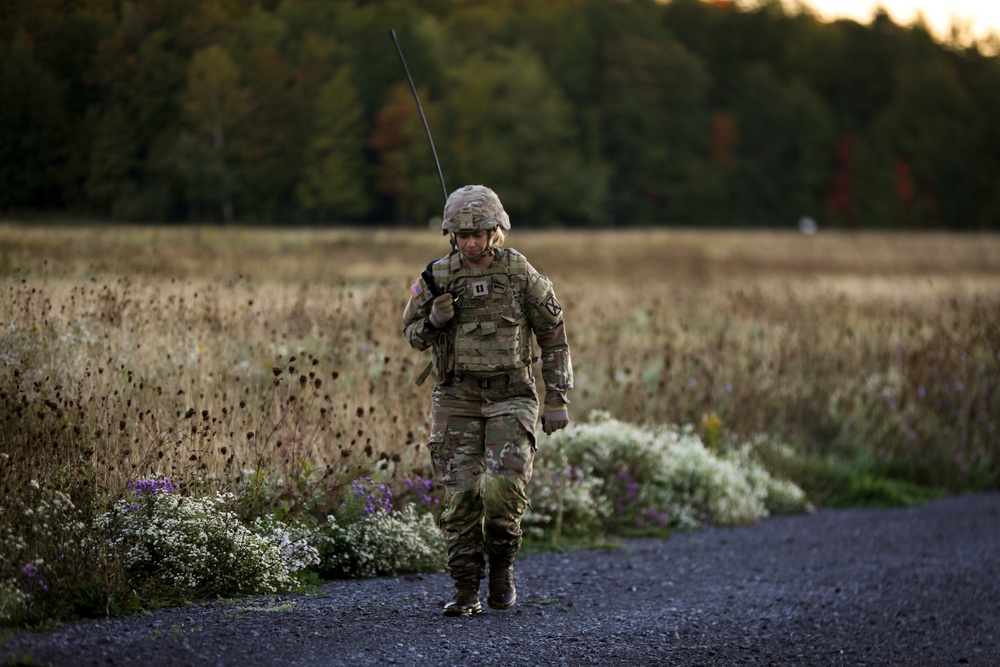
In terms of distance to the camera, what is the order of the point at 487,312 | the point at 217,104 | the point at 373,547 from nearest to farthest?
the point at 487,312, the point at 373,547, the point at 217,104

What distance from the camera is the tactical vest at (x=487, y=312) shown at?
5.67 m

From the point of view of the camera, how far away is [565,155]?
30.7 meters

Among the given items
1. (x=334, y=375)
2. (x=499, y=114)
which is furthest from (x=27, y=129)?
(x=499, y=114)

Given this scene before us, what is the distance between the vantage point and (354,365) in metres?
8.91

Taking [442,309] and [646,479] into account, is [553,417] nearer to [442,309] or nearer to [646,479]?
[442,309]

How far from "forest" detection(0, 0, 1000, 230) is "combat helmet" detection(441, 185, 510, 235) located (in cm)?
198

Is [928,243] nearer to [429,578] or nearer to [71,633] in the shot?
[429,578]

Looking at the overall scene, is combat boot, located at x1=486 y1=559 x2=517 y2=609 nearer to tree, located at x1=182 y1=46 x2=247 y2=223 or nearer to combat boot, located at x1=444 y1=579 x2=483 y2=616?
combat boot, located at x1=444 y1=579 x2=483 y2=616

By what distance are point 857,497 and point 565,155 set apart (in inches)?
838

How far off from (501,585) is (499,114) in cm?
2044

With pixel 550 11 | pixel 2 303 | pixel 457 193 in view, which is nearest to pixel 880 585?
pixel 457 193

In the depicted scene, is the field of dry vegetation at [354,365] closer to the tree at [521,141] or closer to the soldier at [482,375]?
the soldier at [482,375]

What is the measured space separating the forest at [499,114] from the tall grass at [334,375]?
0.75 meters

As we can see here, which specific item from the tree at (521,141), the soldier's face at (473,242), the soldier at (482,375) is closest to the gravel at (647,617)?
the soldier at (482,375)
